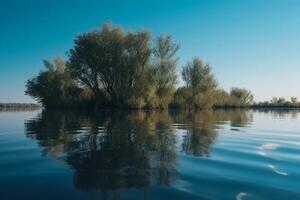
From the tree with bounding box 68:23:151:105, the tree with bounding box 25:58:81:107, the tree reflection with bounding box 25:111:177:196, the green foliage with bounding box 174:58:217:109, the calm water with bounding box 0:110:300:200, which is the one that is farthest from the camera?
the green foliage with bounding box 174:58:217:109

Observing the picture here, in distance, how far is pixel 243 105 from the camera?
9206cm

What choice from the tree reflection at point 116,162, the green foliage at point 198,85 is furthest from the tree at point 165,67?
the tree reflection at point 116,162

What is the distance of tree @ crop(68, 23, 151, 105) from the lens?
1729 inches

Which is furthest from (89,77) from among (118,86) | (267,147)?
(267,147)

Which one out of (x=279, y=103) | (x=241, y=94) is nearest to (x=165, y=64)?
(x=241, y=94)

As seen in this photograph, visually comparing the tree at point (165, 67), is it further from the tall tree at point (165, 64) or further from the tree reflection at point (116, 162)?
the tree reflection at point (116, 162)

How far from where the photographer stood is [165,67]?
48469 millimetres

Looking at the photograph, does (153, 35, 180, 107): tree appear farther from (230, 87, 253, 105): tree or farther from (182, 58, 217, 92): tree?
(230, 87, 253, 105): tree

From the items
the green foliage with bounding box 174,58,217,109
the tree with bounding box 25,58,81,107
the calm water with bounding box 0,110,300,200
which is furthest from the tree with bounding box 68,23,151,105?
the calm water with bounding box 0,110,300,200

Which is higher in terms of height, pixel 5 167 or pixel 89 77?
pixel 89 77

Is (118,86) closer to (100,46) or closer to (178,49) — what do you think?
(100,46)

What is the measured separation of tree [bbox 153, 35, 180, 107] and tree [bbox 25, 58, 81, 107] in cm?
→ 1454

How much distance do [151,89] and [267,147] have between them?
36.9m

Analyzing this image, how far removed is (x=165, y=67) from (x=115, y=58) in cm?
841
